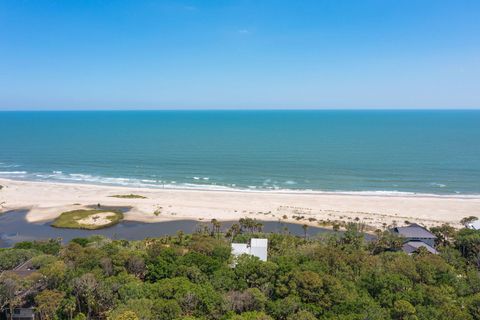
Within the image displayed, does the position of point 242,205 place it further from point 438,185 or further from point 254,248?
point 438,185

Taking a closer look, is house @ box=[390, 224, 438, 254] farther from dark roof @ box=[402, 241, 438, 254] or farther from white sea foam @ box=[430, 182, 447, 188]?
white sea foam @ box=[430, 182, 447, 188]

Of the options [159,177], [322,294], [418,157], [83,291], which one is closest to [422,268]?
[322,294]

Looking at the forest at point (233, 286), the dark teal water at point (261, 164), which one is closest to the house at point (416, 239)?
the forest at point (233, 286)

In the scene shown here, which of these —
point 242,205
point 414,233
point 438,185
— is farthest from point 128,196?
point 438,185

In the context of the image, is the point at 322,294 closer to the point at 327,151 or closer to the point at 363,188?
the point at 363,188

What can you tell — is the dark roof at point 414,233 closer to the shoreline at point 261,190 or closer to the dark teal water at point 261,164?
the shoreline at point 261,190

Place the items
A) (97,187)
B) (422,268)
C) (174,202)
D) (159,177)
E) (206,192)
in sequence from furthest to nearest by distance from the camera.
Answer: (159,177) < (97,187) < (206,192) < (174,202) < (422,268)

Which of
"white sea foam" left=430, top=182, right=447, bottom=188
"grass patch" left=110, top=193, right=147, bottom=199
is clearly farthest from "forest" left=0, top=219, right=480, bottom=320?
"white sea foam" left=430, top=182, right=447, bottom=188
